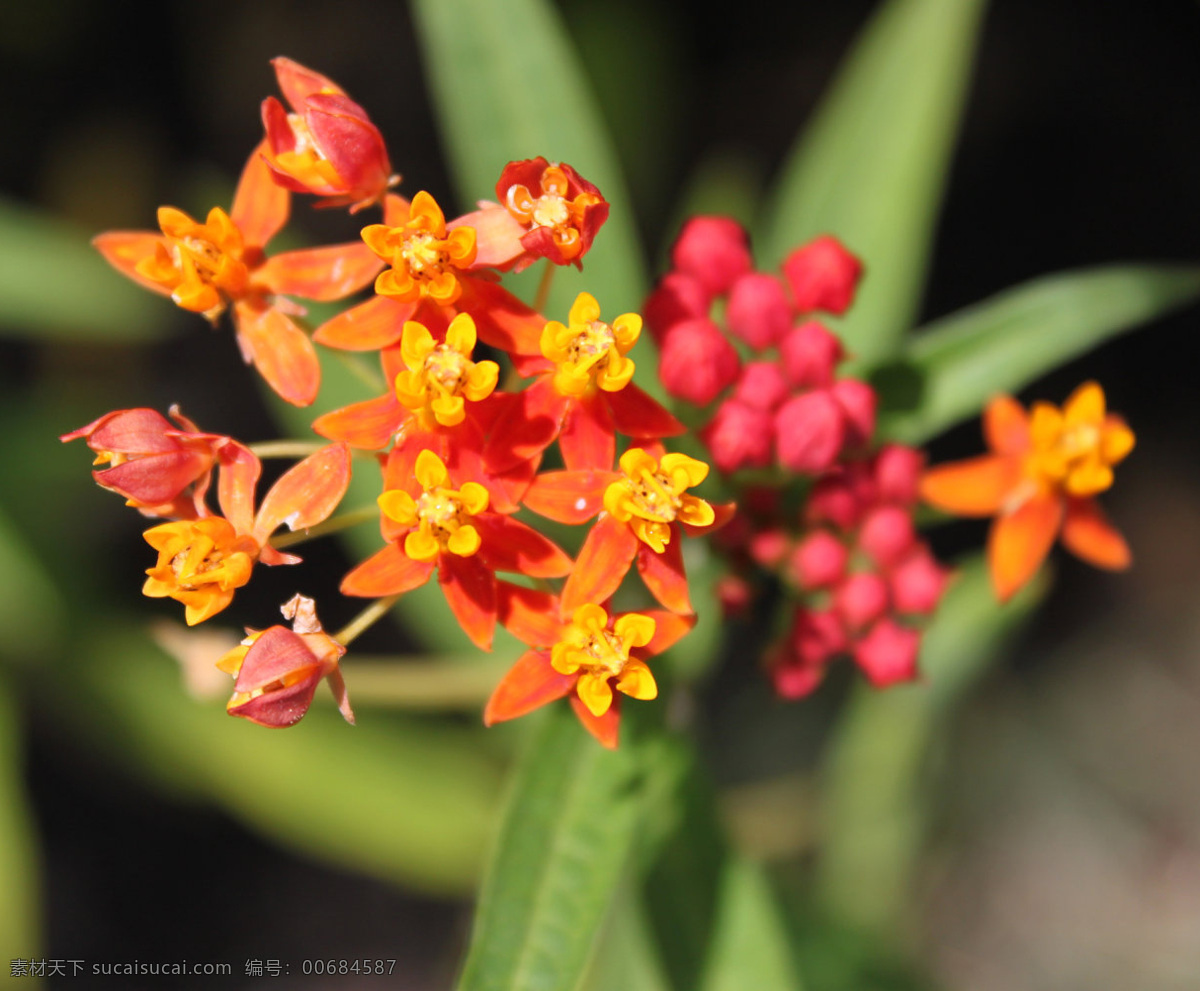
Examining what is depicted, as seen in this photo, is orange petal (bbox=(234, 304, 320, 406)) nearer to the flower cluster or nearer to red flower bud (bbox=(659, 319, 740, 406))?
the flower cluster

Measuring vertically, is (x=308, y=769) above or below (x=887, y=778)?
above

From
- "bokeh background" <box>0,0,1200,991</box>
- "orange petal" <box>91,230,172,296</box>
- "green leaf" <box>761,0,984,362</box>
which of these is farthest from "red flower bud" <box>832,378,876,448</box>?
"bokeh background" <box>0,0,1200,991</box>

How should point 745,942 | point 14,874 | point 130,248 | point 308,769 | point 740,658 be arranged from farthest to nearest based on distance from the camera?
point 740,658 < point 308,769 < point 14,874 < point 745,942 < point 130,248

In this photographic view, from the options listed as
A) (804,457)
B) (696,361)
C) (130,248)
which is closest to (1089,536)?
(804,457)

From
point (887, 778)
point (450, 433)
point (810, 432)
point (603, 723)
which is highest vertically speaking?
point (450, 433)

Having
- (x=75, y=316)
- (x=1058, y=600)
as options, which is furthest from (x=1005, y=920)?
(x=75, y=316)

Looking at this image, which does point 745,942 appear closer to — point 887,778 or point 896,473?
point 896,473
